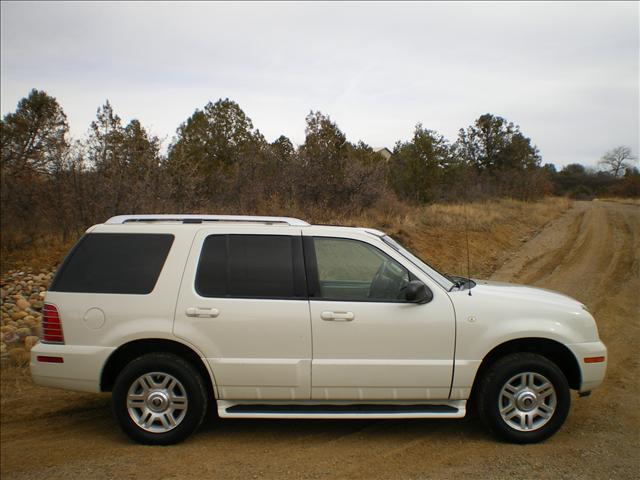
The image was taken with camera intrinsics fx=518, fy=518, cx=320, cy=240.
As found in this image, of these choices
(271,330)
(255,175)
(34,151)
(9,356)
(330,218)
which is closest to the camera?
(271,330)

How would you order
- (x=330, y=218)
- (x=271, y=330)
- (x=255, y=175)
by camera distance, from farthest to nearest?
1. (x=255, y=175)
2. (x=330, y=218)
3. (x=271, y=330)

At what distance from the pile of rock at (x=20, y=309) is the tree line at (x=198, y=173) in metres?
1.65

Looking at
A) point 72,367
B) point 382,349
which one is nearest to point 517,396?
point 382,349

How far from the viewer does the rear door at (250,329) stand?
4238 millimetres

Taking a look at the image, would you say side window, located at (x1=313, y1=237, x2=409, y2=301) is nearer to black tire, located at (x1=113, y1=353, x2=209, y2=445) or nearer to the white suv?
the white suv

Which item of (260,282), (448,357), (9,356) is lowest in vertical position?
(9,356)

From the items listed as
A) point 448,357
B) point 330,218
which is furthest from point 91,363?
point 330,218

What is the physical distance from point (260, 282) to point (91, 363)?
1527 millimetres

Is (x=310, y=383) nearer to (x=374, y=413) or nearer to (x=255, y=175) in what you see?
(x=374, y=413)

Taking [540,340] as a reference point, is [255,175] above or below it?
above

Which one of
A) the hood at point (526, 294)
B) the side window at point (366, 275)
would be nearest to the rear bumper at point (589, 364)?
the hood at point (526, 294)

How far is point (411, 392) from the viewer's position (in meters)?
4.29

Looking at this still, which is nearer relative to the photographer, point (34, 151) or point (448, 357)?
point (448, 357)

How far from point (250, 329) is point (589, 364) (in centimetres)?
285
